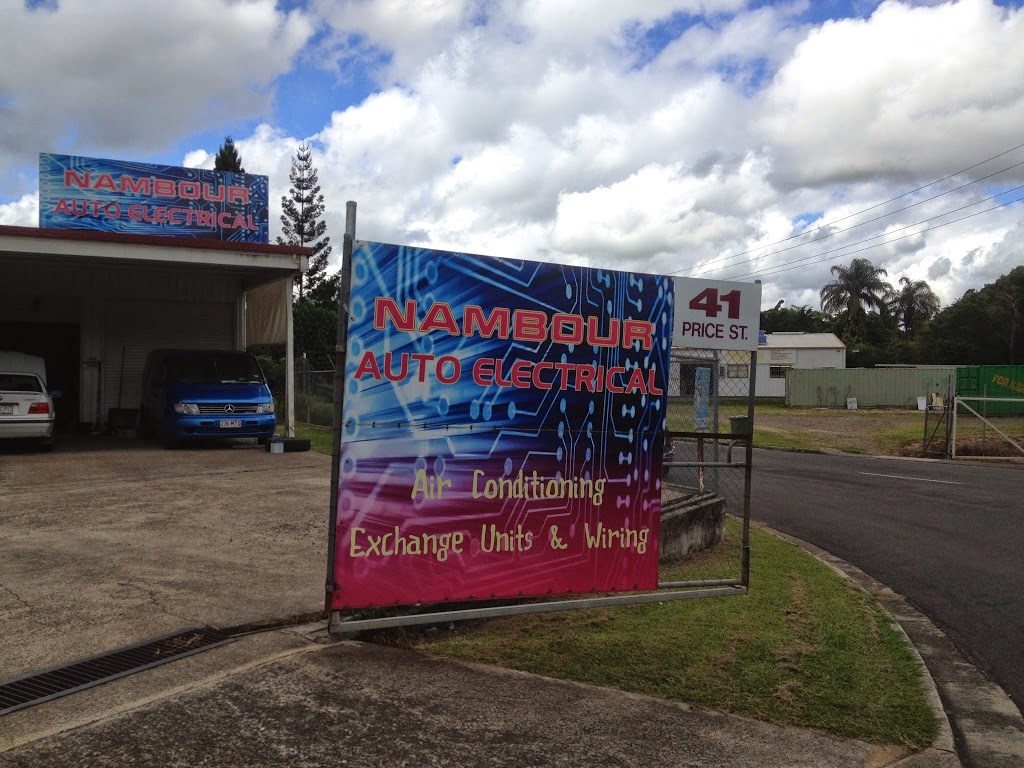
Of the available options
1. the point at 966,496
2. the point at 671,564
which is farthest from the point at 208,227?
the point at 966,496

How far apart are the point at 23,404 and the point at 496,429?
37.2 ft

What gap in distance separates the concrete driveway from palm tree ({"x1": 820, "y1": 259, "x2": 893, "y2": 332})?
70.1 m

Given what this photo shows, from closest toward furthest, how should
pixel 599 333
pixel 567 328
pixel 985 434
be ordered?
pixel 567 328 → pixel 599 333 → pixel 985 434

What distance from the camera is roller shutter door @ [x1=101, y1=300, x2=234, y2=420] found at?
1955 cm

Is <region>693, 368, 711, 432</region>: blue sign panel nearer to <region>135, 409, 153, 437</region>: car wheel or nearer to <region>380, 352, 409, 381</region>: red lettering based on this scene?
<region>380, 352, 409, 381</region>: red lettering

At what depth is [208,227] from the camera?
55.4 feet

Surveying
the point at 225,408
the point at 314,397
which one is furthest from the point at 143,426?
the point at 314,397

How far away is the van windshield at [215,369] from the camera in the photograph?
50.6 ft

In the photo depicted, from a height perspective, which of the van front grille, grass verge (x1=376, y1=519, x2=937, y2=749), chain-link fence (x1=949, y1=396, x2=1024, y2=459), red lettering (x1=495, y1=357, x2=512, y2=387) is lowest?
grass verge (x1=376, y1=519, x2=937, y2=749)

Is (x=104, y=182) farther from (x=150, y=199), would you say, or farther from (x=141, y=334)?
(x=141, y=334)

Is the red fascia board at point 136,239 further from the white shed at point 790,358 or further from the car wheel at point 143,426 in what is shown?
the white shed at point 790,358

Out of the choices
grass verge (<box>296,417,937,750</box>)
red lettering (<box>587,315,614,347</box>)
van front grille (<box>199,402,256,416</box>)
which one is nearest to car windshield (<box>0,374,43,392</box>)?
van front grille (<box>199,402,256,416</box>)

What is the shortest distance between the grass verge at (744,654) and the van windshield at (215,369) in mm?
11048

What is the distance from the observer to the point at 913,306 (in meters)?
77.8
